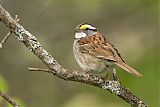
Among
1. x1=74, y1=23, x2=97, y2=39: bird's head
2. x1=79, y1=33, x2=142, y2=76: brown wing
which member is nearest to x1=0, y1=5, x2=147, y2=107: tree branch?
x1=79, y1=33, x2=142, y2=76: brown wing

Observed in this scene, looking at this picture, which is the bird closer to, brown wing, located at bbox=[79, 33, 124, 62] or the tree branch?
brown wing, located at bbox=[79, 33, 124, 62]

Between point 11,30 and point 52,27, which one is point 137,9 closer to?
point 52,27

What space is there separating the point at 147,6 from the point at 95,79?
3463mm

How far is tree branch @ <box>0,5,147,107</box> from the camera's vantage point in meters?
3.77

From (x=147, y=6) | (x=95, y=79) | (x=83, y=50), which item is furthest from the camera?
(x=147, y=6)

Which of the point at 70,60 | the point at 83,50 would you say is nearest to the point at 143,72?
the point at 83,50

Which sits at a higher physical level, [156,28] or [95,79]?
[156,28]

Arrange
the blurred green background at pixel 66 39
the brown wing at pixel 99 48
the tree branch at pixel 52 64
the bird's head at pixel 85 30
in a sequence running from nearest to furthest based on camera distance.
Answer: the tree branch at pixel 52 64 < the brown wing at pixel 99 48 < the bird's head at pixel 85 30 < the blurred green background at pixel 66 39

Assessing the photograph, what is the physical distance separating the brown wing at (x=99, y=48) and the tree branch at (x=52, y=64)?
1140 millimetres

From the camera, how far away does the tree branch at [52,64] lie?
3.77 m

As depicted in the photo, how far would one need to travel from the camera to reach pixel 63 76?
3771mm

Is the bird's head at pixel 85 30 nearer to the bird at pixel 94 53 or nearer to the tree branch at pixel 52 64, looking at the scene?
the bird at pixel 94 53

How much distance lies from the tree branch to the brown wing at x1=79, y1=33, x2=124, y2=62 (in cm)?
114

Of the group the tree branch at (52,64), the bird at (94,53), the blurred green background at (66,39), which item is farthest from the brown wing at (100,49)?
the blurred green background at (66,39)
